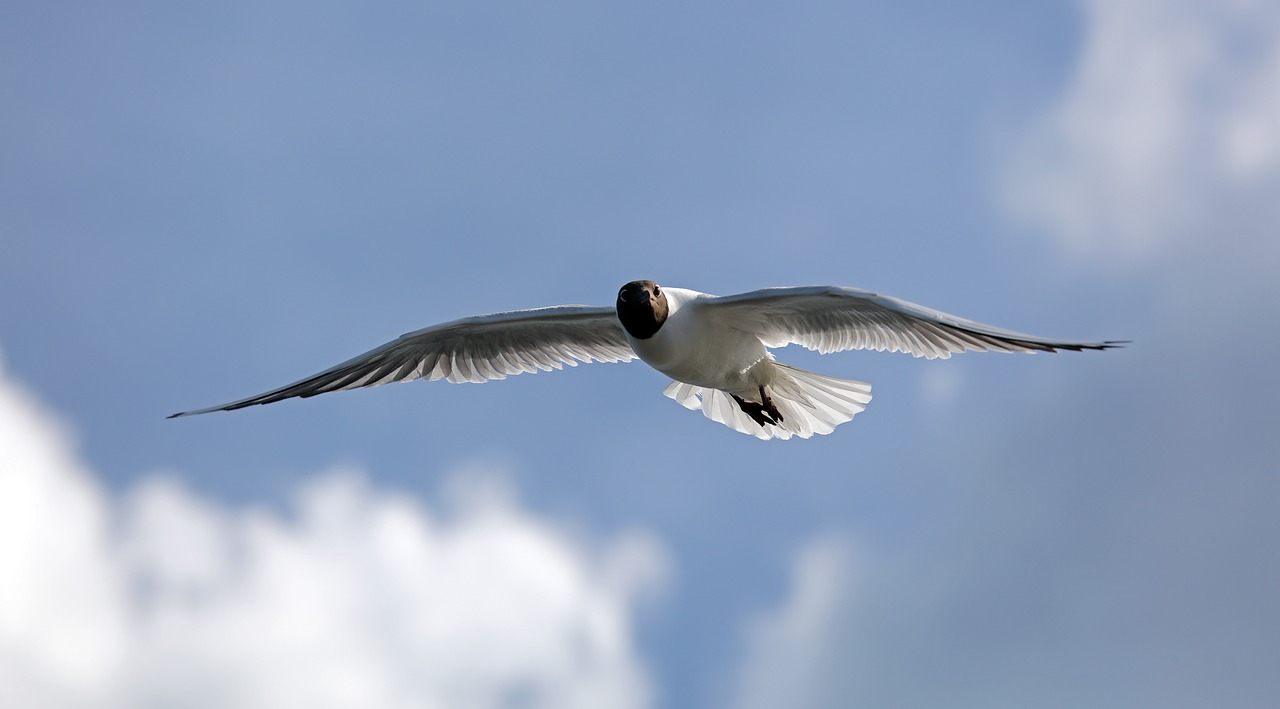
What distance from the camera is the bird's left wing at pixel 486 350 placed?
1201cm

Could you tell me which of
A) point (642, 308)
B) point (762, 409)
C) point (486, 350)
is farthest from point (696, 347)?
point (486, 350)

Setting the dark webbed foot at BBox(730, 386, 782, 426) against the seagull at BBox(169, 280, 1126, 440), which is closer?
the seagull at BBox(169, 280, 1126, 440)

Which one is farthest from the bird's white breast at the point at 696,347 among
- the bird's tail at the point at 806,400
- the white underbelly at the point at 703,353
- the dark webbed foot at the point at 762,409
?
the bird's tail at the point at 806,400

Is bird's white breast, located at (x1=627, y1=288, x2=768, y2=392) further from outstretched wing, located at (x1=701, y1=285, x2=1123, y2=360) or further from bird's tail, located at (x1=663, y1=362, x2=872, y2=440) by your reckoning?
bird's tail, located at (x1=663, y1=362, x2=872, y2=440)

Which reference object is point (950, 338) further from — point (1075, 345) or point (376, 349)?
point (376, 349)

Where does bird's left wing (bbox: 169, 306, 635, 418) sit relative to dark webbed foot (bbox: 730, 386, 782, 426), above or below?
above

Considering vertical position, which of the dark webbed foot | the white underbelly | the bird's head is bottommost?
the dark webbed foot

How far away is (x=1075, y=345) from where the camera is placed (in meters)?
9.20

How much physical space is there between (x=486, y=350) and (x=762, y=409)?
2.38 metres

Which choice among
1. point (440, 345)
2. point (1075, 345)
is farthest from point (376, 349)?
point (1075, 345)

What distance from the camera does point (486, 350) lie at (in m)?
12.7

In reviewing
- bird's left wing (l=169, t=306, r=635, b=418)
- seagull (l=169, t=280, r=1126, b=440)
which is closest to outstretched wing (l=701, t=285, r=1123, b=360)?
Result: seagull (l=169, t=280, r=1126, b=440)

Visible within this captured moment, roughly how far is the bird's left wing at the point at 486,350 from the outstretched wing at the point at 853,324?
1245mm

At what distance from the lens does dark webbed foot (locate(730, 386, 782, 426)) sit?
12484mm
